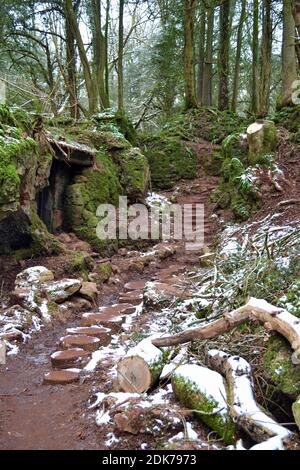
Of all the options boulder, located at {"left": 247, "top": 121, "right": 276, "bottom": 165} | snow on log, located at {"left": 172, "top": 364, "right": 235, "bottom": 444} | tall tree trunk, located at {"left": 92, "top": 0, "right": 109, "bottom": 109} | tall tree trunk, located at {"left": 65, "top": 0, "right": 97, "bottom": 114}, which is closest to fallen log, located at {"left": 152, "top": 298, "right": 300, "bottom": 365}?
snow on log, located at {"left": 172, "top": 364, "right": 235, "bottom": 444}

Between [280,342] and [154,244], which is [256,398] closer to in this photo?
[280,342]

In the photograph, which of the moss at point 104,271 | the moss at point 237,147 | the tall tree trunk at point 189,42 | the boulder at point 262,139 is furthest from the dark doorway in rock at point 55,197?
the tall tree trunk at point 189,42

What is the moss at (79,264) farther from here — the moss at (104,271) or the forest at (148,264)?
the moss at (104,271)

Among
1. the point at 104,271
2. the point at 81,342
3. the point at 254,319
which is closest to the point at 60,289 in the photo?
the point at 81,342

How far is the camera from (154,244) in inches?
396

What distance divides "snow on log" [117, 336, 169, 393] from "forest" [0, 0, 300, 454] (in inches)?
0.5

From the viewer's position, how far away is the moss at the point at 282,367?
2955 millimetres

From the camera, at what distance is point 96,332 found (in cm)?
527

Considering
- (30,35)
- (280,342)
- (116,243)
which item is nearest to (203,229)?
(116,243)

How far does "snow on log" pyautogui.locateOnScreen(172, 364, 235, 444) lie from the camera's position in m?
2.89

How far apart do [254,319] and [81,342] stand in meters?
2.39

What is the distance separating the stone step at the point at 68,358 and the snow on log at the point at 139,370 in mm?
1037

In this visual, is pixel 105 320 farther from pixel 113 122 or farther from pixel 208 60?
pixel 208 60

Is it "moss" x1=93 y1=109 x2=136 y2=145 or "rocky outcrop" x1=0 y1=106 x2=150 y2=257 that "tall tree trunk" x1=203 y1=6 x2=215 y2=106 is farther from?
"rocky outcrop" x1=0 y1=106 x2=150 y2=257
